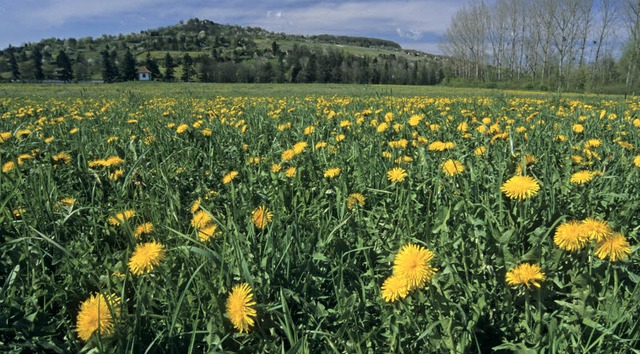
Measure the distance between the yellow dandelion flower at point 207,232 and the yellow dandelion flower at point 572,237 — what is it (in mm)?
1120

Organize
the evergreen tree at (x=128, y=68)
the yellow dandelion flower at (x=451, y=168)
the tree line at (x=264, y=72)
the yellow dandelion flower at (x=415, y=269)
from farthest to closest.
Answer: the evergreen tree at (x=128, y=68) < the tree line at (x=264, y=72) < the yellow dandelion flower at (x=451, y=168) < the yellow dandelion flower at (x=415, y=269)

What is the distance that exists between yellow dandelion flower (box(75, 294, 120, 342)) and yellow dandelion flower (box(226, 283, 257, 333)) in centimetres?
Answer: 29

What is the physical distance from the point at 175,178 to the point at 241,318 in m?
1.45

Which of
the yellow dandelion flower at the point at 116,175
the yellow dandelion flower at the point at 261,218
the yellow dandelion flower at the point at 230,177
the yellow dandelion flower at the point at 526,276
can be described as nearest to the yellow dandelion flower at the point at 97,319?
the yellow dandelion flower at the point at 261,218

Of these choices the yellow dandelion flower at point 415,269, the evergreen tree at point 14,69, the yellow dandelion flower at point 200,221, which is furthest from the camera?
the evergreen tree at point 14,69

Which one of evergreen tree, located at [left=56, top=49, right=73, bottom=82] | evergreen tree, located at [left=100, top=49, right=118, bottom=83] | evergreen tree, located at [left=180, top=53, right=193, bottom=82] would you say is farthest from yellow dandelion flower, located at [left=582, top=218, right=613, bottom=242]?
evergreen tree, located at [left=56, top=49, right=73, bottom=82]

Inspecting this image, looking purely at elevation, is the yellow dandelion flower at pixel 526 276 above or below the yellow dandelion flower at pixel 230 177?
below

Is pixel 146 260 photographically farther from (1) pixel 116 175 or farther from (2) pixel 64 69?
(2) pixel 64 69

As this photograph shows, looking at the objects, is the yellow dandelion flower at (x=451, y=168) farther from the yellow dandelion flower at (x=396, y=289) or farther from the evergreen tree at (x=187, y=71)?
the evergreen tree at (x=187, y=71)

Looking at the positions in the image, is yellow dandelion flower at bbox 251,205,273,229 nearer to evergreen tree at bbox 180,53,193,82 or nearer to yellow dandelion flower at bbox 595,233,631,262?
yellow dandelion flower at bbox 595,233,631,262

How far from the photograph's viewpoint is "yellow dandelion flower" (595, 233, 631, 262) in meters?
1.03

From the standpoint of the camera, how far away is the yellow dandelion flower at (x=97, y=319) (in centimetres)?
96

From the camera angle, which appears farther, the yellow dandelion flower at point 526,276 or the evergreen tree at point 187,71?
the evergreen tree at point 187,71

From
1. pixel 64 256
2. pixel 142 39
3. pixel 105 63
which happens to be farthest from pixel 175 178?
pixel 142 39
